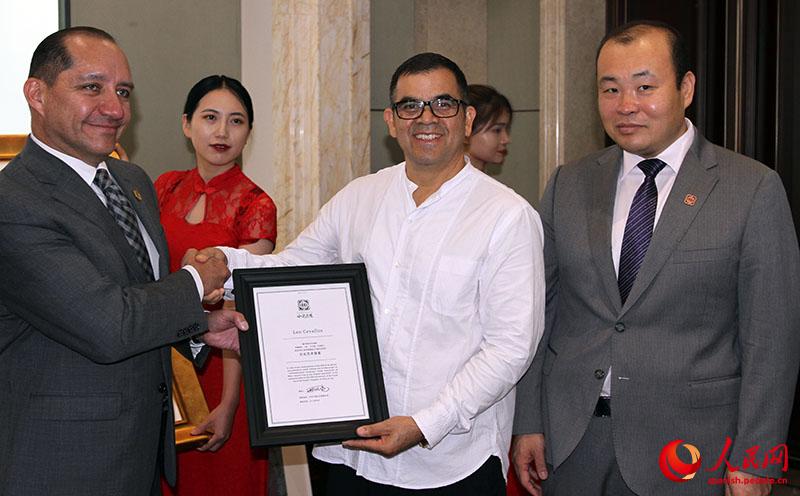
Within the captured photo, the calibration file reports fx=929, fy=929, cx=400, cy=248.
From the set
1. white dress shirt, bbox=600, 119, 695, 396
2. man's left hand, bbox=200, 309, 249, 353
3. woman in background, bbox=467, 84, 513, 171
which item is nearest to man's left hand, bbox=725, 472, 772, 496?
white dress shirt, bbox=600, 119, 695, 396

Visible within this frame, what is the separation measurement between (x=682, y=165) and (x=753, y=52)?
2.73m

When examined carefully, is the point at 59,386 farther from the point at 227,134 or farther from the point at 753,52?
the point at 753,52

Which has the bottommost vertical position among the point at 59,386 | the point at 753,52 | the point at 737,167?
the point at 59,386

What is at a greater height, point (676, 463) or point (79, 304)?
point (79, 304)

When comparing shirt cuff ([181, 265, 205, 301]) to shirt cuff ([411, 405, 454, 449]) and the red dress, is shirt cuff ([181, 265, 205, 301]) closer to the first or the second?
shirt cuff ([411, 405, 454, 449])

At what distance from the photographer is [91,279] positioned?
1947 mm

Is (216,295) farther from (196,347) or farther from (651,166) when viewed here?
(651,166)

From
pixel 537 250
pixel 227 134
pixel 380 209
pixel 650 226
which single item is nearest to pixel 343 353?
pixel 380 209

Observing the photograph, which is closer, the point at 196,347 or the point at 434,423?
the point at 434,423

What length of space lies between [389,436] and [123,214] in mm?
799

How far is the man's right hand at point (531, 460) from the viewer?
2.32m

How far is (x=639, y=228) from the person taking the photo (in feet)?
7.19

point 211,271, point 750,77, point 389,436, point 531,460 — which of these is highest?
point 750,77

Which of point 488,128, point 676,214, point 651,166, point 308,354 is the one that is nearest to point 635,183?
point 651,166
